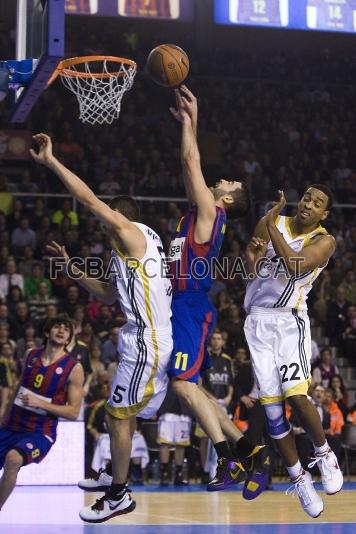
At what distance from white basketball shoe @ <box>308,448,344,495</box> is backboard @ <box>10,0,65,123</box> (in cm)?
363

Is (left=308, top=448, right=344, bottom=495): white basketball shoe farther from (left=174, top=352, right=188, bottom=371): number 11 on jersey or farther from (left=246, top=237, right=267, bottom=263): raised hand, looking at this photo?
(left=246, top=237, right=267, bottom=263): raised hand

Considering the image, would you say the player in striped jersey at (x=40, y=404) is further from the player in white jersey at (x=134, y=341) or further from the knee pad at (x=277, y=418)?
the knee pad at (x=277, y=418)

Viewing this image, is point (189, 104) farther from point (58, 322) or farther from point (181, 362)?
point (58, 322)

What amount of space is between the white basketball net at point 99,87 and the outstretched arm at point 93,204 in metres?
2.13

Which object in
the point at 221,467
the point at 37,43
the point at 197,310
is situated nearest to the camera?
the point at 221,467

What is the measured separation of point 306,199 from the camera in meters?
7.23

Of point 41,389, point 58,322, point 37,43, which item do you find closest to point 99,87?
point 37,43

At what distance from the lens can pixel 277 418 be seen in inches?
285

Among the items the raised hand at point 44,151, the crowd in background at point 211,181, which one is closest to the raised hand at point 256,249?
the raised hand at point 44,151

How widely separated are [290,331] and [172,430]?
6.19 metres

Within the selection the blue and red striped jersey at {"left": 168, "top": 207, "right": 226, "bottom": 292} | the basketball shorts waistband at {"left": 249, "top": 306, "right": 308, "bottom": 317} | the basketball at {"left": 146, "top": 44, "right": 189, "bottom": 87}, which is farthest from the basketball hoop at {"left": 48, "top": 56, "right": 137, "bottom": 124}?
the basketball shorts waistband at {"left": 249, "top": 306, "right": 308, "bottom": 317}

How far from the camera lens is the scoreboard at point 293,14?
54.8 feet

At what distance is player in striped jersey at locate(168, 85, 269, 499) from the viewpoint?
663 centimetres

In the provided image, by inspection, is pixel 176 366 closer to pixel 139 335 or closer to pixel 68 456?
pixel 139 335
